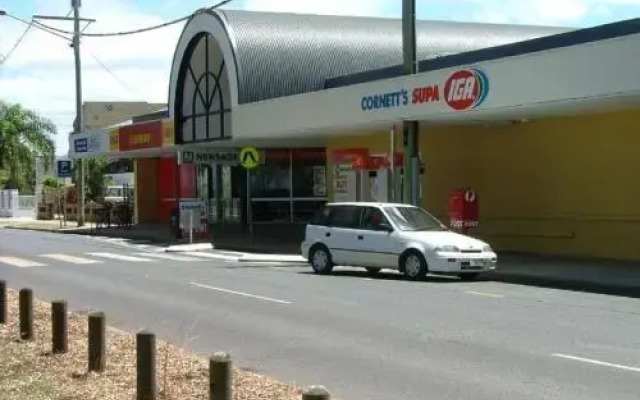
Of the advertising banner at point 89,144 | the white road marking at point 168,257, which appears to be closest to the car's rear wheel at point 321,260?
the white road marking at point 168,257

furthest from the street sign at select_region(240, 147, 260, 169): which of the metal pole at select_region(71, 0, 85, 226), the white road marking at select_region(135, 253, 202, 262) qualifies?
the metal pole at select_region(71, 0, 85, 226)

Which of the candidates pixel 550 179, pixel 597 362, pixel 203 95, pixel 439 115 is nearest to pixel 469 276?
pixel 439 115

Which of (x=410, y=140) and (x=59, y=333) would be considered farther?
(x=410, y=140)

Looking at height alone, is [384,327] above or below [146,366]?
below

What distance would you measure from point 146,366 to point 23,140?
191 ft

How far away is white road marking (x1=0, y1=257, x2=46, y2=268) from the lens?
21688 millimetres

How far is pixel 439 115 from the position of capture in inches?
864

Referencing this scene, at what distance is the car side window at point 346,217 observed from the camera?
1934 cm

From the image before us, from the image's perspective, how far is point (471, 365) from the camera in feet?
29.6

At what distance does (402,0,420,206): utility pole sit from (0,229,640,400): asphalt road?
9.25 feet

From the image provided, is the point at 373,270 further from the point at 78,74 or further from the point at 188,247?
the point at 78,74

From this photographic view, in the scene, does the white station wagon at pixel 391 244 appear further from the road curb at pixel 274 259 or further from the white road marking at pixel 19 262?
the white road marking at pixel 19 262

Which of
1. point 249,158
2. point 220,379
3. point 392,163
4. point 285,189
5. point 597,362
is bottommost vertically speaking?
point 597,362

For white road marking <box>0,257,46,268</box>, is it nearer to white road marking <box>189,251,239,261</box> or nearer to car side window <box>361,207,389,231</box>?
white road marking <box>189,251,239,261</box>
